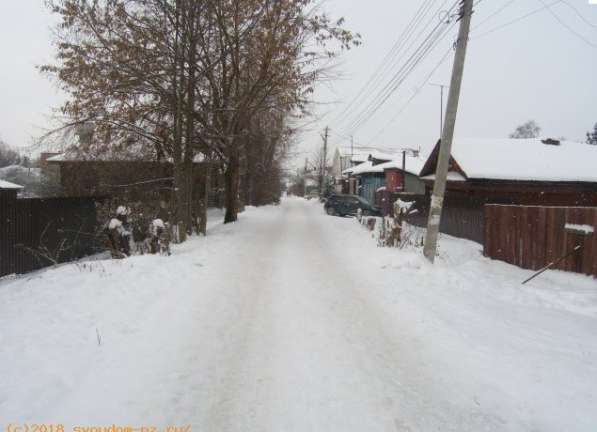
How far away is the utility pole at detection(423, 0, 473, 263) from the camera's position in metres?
7.62

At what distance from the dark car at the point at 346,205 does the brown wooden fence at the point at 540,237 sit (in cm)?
1327

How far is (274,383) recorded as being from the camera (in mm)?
3078

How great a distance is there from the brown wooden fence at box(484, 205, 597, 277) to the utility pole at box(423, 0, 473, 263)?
2283 millimetres

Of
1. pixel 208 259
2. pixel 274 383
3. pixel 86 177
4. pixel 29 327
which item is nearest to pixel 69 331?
pixel 29 327

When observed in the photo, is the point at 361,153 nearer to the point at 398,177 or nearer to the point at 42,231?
the point at 398,177

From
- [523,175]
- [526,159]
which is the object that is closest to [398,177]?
[526,159]

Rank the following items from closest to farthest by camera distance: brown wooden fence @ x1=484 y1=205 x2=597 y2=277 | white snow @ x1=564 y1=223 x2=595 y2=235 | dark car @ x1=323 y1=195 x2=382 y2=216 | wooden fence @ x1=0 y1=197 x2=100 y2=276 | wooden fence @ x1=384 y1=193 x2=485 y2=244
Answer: white snow @ x1=564 y1=223 x2=595 y2=235, brown wooden fence @ x1=484 y1=205 x2=597 y2=277, wooden fence @ x1=0 y1=197 x2=100 y2=276, wooden fence @ x1=384 y1=193 x2=485 y2=244, dark car @ x1=323 y1=195 x2=382 y2=216

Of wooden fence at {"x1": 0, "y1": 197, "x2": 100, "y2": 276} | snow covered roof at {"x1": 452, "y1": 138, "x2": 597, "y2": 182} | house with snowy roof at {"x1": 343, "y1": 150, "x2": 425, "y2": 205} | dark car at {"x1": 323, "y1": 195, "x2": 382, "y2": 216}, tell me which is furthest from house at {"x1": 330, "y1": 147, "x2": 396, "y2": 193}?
wooden fence at {"x1": 0, "y1": 197, "x2": 100, "y2": 276}

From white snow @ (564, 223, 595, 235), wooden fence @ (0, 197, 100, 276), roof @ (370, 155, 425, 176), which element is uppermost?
roof @ (370, 155, 425, 176)

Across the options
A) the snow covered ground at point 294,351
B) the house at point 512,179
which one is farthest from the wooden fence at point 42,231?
the house at point 512,179

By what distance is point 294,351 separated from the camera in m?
3.68

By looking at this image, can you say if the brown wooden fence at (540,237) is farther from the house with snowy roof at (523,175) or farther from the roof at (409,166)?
the roof at (409,166)

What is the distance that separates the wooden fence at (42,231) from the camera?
26.6 feet

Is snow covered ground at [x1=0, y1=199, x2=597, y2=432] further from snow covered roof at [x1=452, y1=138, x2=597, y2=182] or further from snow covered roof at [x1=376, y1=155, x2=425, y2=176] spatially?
snow covered roof at [x1=376, y1=155, x2=425, y2=176]
